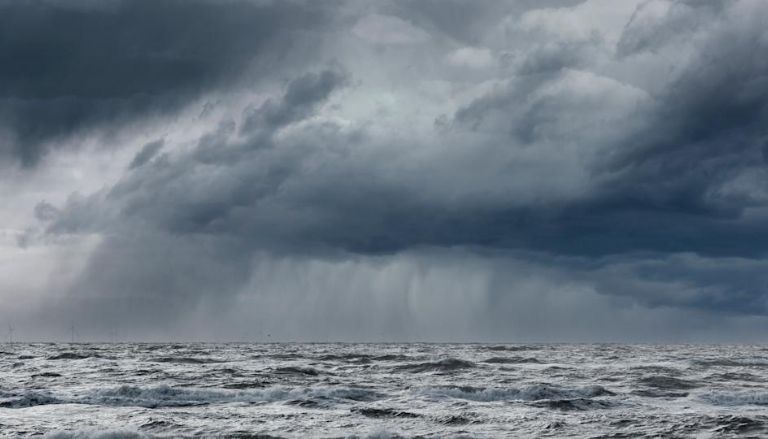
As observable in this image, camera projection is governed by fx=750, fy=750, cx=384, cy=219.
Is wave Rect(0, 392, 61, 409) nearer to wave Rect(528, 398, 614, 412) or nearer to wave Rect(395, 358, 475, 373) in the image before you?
wave Rect(528, 398, 614, 412)

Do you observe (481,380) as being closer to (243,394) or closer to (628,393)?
(628,393)

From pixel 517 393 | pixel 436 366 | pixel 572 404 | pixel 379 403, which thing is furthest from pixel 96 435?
pixel 436 366

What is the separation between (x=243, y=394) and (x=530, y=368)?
33403mm

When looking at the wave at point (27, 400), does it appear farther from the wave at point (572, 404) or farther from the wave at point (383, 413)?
the wave at point (572, 404)

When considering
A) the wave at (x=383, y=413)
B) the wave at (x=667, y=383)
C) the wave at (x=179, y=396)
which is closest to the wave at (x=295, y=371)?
the wave at (x=179, y=396)

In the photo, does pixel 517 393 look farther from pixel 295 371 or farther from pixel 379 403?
pixel 295 371

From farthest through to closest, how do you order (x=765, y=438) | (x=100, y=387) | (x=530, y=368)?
(x=530, y=368) < (x=100, y=387) < (x=765, y=438)

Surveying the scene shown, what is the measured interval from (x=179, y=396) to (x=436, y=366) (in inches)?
1174

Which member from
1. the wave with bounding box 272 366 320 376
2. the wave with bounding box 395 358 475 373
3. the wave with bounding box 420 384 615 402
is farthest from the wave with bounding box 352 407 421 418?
the wave with bounding box 395 358 475 373

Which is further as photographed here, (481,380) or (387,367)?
(387,367)

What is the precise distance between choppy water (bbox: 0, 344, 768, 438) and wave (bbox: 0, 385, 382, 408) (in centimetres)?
6

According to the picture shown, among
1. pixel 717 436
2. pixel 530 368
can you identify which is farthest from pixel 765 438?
pixel 530 368

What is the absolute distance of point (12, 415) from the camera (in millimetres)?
33344

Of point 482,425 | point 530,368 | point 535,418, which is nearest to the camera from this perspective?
point 482,425
